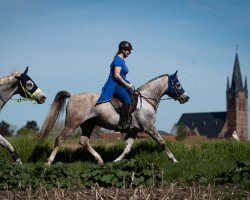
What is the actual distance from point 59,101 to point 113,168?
182 inches

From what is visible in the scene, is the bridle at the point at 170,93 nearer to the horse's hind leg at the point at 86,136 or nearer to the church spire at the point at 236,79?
the horse's hind leg at the point at 86,136

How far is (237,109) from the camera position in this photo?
618ft

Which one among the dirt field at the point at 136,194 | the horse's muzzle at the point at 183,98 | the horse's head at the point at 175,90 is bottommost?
the dirt field at the point at 136,194

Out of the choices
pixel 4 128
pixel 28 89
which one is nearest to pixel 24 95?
pixel 28 89

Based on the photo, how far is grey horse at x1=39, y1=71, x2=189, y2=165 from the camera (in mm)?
11523

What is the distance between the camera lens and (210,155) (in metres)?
12.8

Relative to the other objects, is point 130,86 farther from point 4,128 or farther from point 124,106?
point 4,128

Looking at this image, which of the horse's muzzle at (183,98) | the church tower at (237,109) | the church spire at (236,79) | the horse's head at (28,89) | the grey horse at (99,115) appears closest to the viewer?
the grey horse at (99,115)

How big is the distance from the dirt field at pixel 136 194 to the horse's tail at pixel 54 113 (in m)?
5.07

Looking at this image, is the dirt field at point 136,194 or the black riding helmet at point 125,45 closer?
the dirt field at point 136,194

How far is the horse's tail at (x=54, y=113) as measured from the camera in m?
12.0

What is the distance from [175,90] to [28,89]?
360cm

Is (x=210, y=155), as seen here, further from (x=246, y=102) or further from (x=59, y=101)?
(x=246, y=102)

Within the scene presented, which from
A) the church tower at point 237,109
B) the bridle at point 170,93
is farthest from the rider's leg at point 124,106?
the church tower at point 237,109
